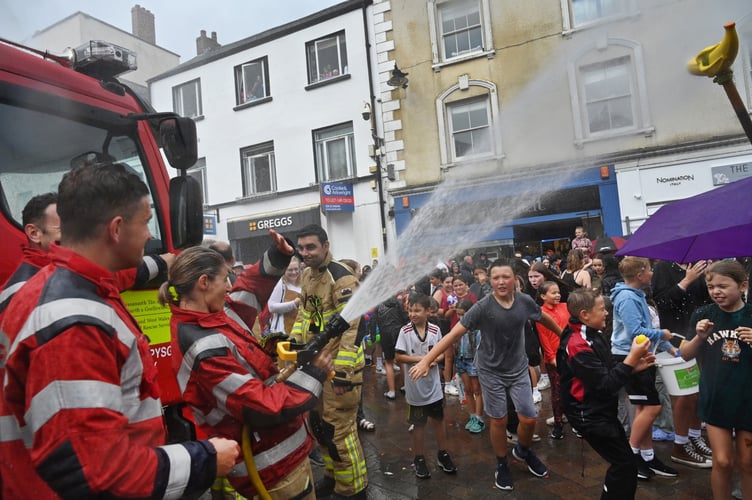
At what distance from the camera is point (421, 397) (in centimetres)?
434

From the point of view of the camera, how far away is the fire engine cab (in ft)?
9.31

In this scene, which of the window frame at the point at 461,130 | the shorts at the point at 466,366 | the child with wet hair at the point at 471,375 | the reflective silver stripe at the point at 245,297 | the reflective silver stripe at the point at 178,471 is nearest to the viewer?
the reflective silver stripe at the point at 178,471

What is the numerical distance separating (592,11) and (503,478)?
953cm

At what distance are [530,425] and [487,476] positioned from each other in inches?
24.5

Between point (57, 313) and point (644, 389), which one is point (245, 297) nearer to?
point (57, 313)

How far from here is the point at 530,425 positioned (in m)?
4.09

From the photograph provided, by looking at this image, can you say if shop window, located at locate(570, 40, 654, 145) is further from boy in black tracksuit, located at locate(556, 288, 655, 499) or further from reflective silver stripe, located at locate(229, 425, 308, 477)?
reflective silver stripe, located at locate(229, 425, 308, 477)

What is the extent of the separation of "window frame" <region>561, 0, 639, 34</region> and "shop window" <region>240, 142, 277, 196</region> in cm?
992

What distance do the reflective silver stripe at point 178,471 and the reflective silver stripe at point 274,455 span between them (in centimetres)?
82

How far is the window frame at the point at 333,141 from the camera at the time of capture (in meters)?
15.0

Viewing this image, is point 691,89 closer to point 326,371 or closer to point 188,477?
point 326,371

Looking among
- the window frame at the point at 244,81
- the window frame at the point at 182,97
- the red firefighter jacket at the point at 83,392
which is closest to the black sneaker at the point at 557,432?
the red firefighter jacket at the point at 83,392

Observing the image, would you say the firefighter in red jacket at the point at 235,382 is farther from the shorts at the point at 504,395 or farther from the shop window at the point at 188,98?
the shop window at the point at 188,98

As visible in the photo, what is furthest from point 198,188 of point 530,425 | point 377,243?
point 377,243
